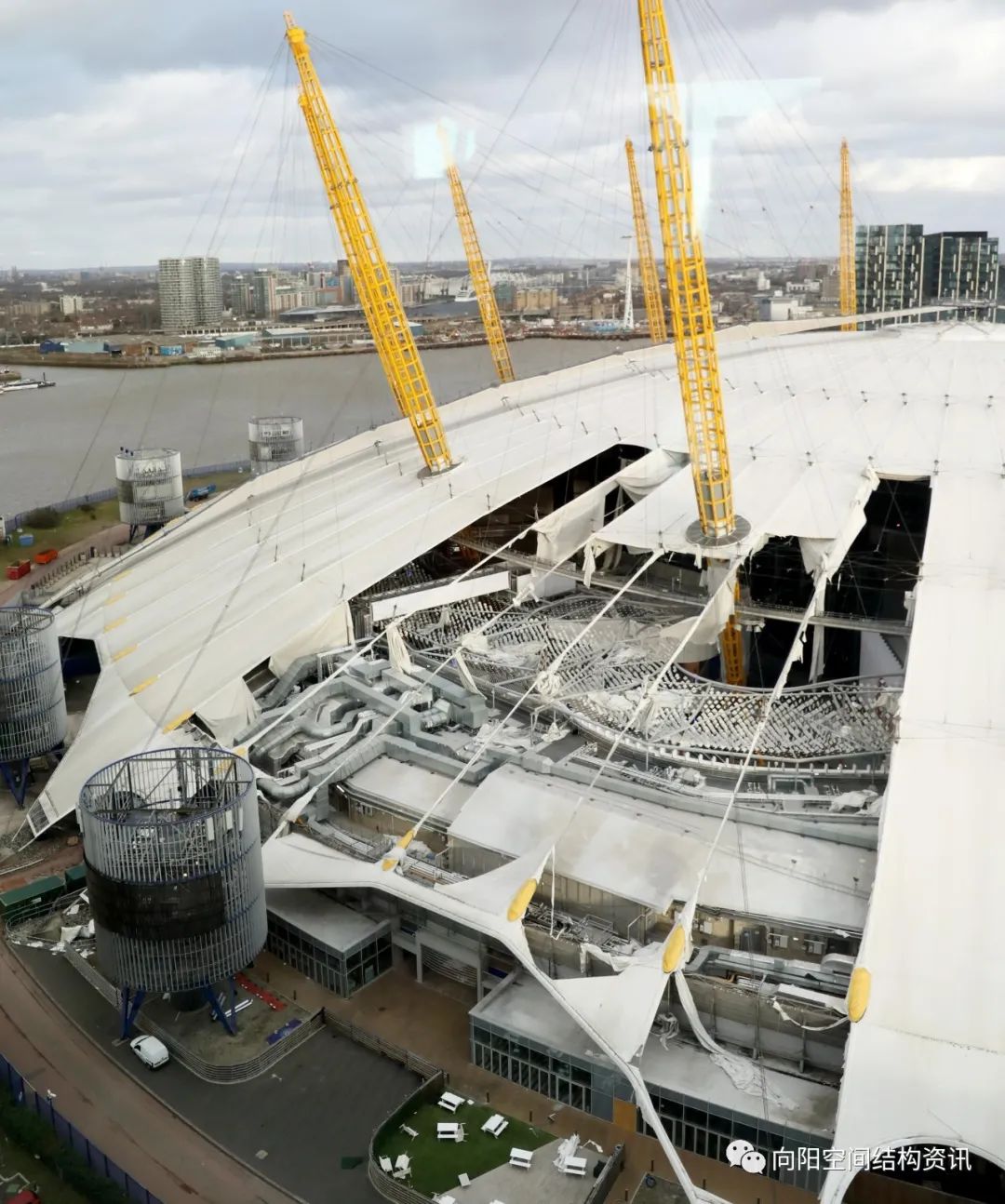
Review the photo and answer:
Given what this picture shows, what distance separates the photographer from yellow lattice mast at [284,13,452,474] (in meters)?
20.2

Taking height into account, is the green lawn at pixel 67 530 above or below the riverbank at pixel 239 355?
below

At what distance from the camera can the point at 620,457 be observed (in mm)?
23766

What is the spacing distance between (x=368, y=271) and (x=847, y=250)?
26011 millimetres

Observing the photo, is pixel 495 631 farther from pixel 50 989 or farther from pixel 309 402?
pixel 309 402

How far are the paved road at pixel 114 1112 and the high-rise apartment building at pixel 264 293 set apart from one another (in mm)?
37268

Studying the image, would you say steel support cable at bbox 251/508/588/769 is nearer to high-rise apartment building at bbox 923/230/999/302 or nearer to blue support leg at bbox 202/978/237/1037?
blue support leg at bbox 202/978/237/1037

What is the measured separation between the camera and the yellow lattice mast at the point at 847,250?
40625 mm

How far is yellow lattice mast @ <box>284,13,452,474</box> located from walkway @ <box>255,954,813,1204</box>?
1114cm

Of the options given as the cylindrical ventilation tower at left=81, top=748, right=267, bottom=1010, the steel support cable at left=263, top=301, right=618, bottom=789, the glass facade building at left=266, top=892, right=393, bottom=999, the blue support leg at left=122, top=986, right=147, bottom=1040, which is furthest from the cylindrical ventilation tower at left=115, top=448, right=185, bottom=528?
the blue support leg at left=122, top=986, right=147, bottom=1040

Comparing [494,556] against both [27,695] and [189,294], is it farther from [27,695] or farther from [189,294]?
[189,294]

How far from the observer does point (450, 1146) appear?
1173 cm

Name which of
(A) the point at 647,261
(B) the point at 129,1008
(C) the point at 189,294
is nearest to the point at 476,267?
(A) the point at 647,261

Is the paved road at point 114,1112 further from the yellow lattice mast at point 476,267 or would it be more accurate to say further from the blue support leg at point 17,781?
the yellow lattice mast at point 476,267

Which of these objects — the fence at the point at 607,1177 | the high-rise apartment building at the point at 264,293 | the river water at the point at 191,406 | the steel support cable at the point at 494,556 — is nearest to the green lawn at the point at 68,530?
the river water at the point at 191,406
